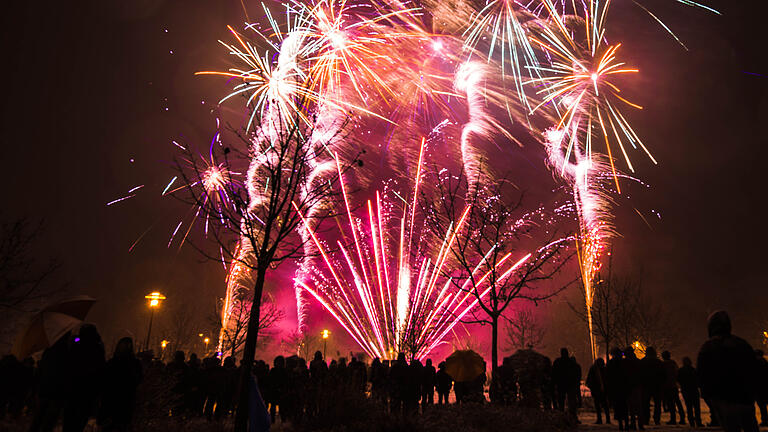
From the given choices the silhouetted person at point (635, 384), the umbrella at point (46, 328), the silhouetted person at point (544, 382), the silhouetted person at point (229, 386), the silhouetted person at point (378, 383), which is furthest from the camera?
the silhouetted person at point (544, 382)

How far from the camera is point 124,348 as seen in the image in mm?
7539

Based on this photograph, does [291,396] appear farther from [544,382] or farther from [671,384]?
[671,384]

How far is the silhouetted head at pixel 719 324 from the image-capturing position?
532 cm

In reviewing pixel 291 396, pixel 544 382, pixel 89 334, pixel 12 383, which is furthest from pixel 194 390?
pixel 544 382

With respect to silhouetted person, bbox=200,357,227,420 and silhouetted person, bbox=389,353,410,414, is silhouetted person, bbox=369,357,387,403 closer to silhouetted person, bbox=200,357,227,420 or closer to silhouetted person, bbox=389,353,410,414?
silhouetted person, bbox=389,353,410,414

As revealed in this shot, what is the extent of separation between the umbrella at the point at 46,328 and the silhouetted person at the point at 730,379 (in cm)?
895

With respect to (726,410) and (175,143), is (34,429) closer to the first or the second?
(175,143)

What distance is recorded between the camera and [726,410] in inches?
198

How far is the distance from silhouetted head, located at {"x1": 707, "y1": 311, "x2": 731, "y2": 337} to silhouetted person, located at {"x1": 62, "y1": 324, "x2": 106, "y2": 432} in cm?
813

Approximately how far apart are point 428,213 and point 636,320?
35.4 metres

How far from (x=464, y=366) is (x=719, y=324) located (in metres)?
10.2

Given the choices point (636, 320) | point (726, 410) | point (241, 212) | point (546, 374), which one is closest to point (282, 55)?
point (241, 212)

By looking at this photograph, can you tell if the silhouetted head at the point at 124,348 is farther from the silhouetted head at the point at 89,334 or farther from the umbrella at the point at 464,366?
the umbrella at the point at 464,366

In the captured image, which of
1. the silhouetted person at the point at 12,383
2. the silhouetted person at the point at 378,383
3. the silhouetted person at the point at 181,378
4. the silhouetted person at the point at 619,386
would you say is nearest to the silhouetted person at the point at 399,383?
the silhouetted person at the point at 378,383
